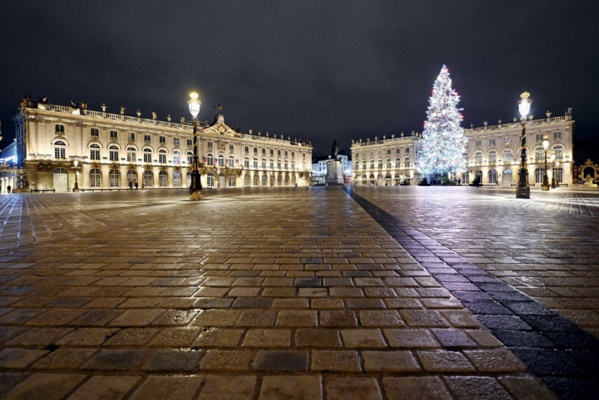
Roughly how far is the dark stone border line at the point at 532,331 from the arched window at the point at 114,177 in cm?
5354

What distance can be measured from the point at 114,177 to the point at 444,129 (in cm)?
4795

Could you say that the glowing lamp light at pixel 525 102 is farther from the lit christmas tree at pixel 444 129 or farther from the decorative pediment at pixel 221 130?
the decorative pediment at pixel 221 130

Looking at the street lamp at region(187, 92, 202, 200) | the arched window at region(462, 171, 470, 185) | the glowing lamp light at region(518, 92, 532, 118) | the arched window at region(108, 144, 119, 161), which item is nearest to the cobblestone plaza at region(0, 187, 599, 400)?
the street lamp at region(187, 92, 202, 200)

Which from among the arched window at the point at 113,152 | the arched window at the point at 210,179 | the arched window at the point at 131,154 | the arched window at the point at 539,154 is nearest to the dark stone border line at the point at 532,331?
the arched window at the point at 113,152

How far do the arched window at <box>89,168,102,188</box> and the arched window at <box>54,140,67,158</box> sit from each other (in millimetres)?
4029

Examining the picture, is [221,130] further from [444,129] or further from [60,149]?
[444,129]

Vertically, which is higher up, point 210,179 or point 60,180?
point 210,179

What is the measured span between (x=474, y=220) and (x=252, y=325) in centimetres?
665

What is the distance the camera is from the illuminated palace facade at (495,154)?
5556cm

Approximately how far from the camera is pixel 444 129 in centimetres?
3706

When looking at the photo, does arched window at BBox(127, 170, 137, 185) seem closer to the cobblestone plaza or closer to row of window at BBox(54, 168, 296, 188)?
row of window at BBox(54, 168, 296, 188)

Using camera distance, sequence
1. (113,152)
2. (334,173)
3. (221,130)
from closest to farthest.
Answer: (334,173) → (113,152) → (221,130)

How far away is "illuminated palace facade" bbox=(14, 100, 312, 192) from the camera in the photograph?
131 feet

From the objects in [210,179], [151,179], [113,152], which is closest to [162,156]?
[151,179]
